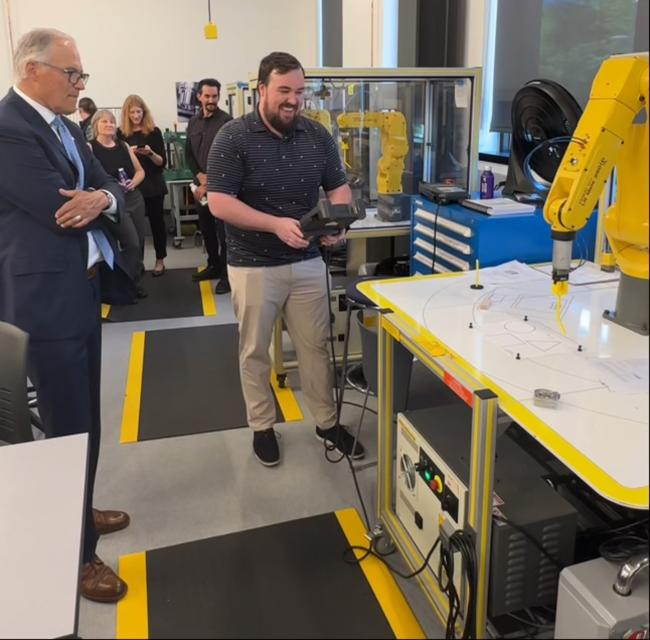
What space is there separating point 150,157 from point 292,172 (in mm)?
3225

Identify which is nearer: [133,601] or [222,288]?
[133,601]

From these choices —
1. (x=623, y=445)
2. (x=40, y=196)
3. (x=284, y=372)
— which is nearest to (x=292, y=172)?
(x=40, y=196)

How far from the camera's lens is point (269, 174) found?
2258 mm

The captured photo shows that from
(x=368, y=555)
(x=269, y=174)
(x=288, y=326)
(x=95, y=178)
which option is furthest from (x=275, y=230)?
(x=368, y=555)

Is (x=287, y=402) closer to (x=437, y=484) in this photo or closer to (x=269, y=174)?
(x=269, y=174)

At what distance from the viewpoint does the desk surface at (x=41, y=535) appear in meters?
0.98

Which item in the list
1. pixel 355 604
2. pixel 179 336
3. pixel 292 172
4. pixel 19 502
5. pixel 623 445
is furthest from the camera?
pixel 179 336

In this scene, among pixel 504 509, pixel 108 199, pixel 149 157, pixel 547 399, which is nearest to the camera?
pixel 547 399

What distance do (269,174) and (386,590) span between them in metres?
1.38

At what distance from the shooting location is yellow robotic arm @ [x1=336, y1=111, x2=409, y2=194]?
310cm

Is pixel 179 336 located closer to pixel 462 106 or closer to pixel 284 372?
pixel 284 372

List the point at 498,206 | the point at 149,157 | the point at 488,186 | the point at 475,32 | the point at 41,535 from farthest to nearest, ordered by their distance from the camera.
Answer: the point at 149,157 → the point at 475,32 → the point at 488,186 → the point at 498,206 → the point at 41,535

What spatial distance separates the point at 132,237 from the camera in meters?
1.95

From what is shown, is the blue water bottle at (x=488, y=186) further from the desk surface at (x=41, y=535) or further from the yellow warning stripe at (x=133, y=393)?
the desk surface at (x=41, y=535)
